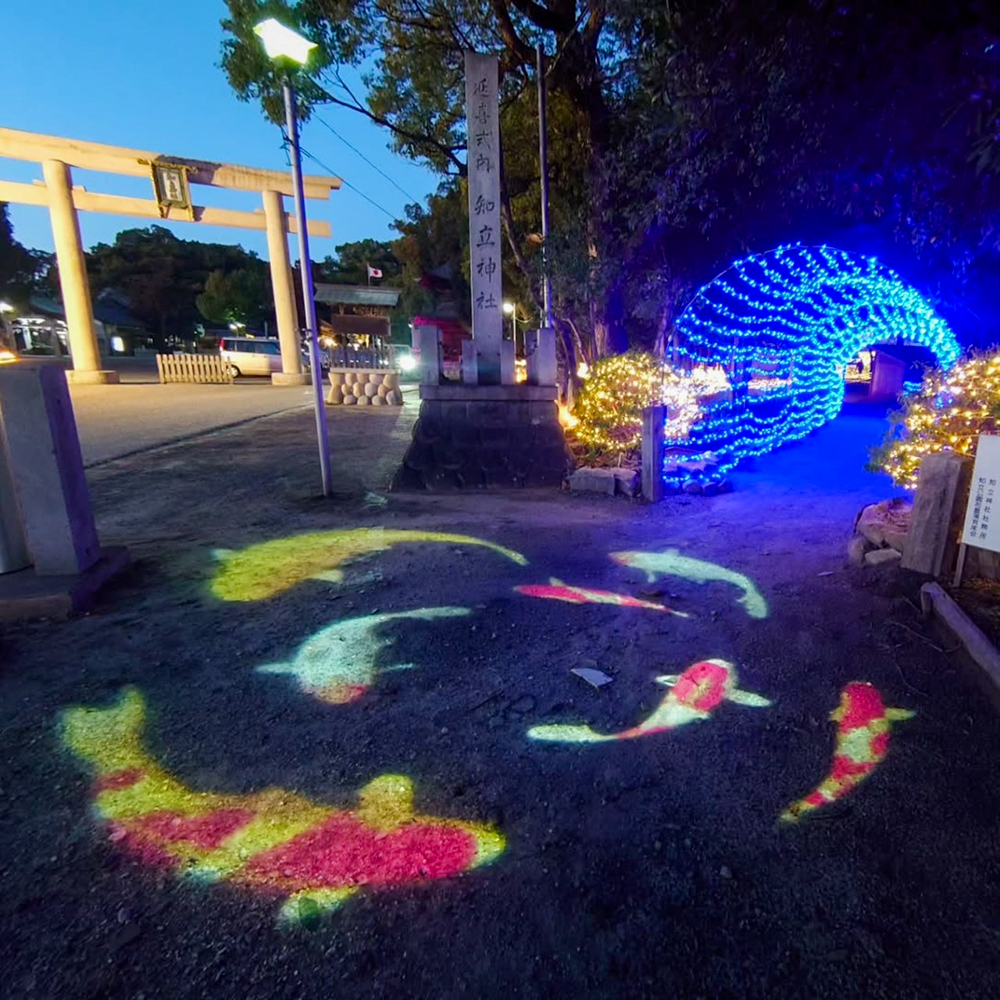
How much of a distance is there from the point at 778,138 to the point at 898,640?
4.82 meters

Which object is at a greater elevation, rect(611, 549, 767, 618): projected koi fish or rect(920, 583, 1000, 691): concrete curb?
rect(920, 583, 1000, 691): concrete curb

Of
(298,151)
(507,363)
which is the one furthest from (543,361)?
(298,151)

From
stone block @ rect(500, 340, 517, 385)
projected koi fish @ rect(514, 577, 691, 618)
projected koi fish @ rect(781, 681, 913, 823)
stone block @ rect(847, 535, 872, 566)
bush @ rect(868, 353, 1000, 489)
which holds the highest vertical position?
stone block @ rect(500, 340, 517, 385)

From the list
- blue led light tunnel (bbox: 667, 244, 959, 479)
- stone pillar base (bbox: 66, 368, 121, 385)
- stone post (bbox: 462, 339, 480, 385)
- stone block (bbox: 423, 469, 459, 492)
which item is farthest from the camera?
stone pillar base (bbox: 66, 368, 121, 385)

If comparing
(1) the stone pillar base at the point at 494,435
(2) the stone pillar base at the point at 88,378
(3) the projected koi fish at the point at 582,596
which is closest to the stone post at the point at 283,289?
(2) the stone pillar base at the point at 88,378

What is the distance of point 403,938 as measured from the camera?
5.30 feet

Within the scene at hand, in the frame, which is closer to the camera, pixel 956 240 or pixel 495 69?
pixel 956 240

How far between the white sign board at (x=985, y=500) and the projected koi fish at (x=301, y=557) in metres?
2.91

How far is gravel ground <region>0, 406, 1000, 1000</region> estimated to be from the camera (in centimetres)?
155

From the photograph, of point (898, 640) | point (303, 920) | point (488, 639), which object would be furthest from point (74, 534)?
point (898, 640)

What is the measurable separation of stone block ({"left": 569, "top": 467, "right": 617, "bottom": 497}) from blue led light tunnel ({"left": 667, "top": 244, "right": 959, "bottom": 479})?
981mm

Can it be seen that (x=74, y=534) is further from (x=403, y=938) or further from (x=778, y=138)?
(x=778, y=138)

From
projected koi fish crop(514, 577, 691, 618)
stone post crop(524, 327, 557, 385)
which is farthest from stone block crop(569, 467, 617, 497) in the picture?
projected koi fish crop(514, 577, 691, 618)

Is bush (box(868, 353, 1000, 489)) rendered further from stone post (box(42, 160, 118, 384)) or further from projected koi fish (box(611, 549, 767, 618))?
stone post (box(42, 160, 118, 384))
